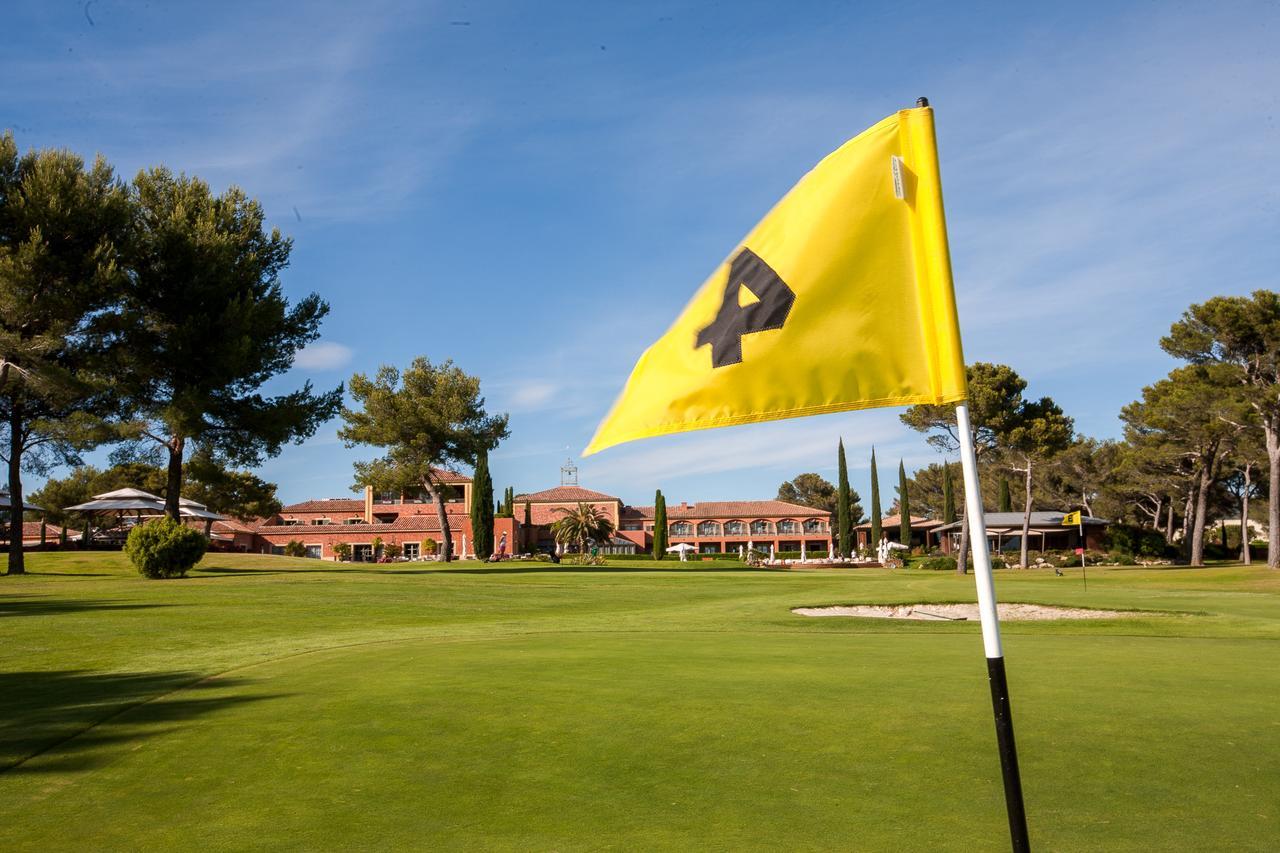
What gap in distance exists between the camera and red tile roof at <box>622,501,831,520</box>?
107 m

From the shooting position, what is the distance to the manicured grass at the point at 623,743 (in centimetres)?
514

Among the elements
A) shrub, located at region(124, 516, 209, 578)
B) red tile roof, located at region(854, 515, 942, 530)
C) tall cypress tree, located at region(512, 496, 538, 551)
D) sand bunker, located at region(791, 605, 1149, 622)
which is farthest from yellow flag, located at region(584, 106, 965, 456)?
tall cypress tree, located at region(512, 496, 538, 551)

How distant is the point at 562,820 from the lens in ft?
17.2

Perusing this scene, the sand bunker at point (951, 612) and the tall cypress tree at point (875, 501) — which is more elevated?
the tall cypress tree at point (875, 501)

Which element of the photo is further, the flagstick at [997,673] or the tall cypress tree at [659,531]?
the tall cypress tree at [659,531]

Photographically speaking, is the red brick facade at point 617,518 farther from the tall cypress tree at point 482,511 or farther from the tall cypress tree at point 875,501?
the tall cypress tree at point 482,511

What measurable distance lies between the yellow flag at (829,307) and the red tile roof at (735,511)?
10324cm

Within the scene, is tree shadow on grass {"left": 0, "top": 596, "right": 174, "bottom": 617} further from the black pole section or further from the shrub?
the black pole section

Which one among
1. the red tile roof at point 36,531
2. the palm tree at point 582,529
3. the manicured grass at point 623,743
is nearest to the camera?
the manicured grass at point 623,743

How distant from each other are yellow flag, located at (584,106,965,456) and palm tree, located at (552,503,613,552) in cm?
8571

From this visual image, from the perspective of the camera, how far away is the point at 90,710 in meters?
8.52

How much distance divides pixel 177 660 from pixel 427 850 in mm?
9272

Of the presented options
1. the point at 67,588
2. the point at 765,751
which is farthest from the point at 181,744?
the point at 67,588

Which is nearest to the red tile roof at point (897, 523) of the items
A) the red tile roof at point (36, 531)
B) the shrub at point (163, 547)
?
the red tile roof at point (36, 531)
